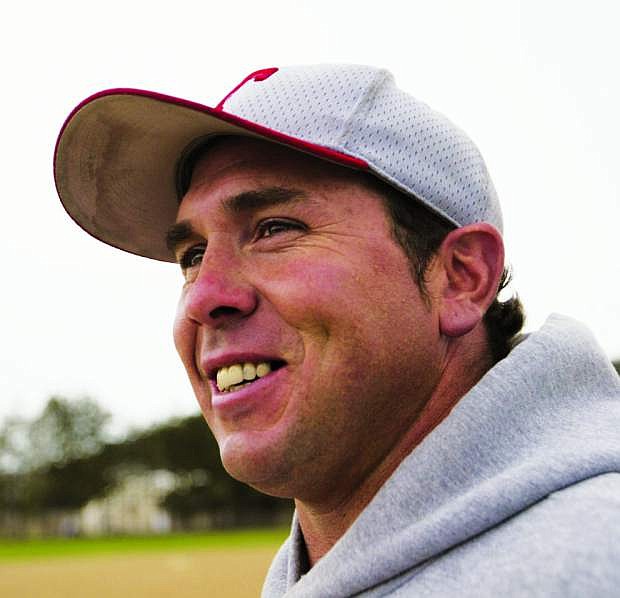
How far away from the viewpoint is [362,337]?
238cm

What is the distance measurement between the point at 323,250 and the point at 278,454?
0.57 metres

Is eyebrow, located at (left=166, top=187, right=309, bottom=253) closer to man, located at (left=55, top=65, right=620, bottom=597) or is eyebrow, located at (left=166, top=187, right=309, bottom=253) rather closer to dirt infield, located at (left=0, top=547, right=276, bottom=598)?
man, located at (left=55, top=65, right=620, bottom=597)

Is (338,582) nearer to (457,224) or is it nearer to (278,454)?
(278,454)

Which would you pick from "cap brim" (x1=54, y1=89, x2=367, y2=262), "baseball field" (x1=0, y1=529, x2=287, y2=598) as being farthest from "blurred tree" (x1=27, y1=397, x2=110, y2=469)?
"cap brim" (x1=54, y1=89, x2=367, y2=262)

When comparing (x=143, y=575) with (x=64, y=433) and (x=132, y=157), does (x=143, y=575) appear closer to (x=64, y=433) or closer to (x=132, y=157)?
(x=132, y=157)

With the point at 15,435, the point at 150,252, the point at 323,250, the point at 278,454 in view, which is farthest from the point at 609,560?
the point at 15,435

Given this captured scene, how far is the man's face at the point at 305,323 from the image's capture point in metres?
2.36

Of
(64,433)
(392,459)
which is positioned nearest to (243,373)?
(392,459)

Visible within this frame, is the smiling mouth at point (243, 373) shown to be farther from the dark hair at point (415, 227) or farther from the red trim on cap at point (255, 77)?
the red trim on cap at point (255, 77)

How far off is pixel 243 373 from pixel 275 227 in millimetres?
435

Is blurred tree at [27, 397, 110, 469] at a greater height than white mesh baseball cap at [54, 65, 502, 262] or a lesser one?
lesser

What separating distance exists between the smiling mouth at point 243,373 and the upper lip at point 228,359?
0.4 inches


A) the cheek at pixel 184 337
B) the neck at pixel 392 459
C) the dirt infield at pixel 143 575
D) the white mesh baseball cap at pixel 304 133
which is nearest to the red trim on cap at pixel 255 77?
the white mesh baseball cap at pixel 304 133

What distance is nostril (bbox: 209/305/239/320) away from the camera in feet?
8.13
